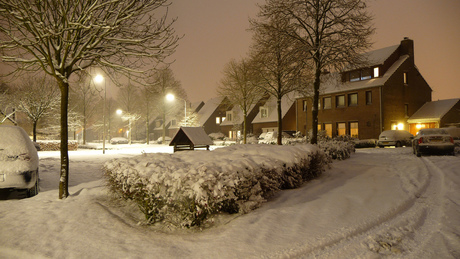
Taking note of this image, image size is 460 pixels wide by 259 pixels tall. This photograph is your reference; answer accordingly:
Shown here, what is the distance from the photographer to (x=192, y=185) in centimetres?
450

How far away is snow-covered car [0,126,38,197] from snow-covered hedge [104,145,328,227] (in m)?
1.88

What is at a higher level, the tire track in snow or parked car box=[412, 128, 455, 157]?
parked car box=[412, 128, 455, 157]

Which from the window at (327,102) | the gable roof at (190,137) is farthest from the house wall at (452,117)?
the gable roof at (190,137)

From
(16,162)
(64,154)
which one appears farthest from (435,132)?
(16,162)

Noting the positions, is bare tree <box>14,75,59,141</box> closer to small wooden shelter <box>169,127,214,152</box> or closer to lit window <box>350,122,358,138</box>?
small wooden shelter <box>169,127,214,152</box>

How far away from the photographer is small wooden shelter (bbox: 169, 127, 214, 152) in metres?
13.9

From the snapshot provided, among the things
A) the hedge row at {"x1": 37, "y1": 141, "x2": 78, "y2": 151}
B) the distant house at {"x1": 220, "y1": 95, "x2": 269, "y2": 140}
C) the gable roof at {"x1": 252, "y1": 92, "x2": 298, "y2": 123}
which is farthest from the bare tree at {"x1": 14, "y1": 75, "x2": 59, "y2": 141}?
the gable roof at {"x1": 252, "y1": 92, "x2": 298, "y2": 123}

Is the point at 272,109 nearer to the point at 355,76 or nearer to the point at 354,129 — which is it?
the point at 355,76

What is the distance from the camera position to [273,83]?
786 inches

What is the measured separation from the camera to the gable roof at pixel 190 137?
13918mm

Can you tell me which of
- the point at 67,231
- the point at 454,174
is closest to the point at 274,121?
the point at 454,174

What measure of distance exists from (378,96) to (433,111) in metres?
7.11

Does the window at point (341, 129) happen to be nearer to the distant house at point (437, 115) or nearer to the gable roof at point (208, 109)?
the distant house at point (437, 115)

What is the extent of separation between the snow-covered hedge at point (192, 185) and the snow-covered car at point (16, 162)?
1878 mm
